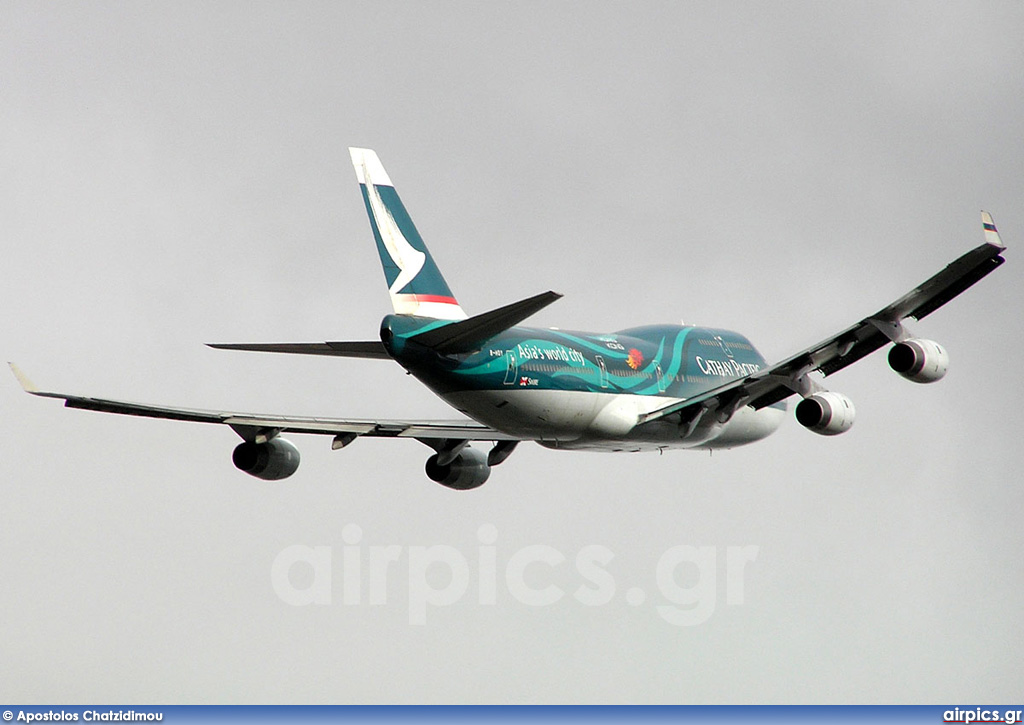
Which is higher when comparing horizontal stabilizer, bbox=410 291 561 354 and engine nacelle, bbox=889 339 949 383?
horizontal stabilizer, bbox=410 291 561 354

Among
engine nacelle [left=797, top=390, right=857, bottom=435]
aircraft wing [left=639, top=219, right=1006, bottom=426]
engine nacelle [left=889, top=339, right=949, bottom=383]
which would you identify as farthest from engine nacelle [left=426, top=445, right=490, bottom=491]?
engine nacelle [left=889, top=339, right=949, bottom=383]

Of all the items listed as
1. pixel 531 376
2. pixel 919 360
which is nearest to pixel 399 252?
pixel 531 376

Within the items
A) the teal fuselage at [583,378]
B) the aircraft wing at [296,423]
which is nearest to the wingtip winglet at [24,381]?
the aircraft wing at [296,423]

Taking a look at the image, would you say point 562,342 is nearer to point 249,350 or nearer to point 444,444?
point 444,444

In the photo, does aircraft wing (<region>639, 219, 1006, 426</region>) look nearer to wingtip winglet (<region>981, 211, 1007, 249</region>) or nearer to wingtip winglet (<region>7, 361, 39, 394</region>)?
wingtip winglet (<region>981, 211, 1007, 249</region>)

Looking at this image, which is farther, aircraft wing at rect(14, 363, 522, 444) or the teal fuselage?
the teal fuselage

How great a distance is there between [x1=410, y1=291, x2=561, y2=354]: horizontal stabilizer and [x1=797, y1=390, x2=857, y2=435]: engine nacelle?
318 inches

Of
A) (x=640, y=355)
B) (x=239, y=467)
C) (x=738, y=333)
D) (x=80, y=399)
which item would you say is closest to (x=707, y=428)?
(x=640, y=355)

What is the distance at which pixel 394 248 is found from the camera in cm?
3459

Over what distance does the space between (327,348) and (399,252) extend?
2867mm

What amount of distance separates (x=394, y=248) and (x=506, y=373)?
159 inches

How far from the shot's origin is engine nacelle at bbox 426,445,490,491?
40.8 meters

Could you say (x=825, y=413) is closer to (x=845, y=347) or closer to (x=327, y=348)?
(x=845, y=347)

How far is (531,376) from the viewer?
1406 inches
